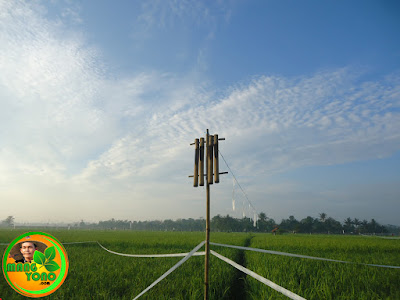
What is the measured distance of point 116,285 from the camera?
4.84m

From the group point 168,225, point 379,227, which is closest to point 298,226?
point 379,227

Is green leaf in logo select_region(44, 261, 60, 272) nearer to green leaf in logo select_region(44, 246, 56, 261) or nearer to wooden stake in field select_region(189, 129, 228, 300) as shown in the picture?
green leaf in logo select_region(44, 246, 56, 261)

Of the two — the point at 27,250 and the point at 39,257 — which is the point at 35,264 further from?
the point at 27,250

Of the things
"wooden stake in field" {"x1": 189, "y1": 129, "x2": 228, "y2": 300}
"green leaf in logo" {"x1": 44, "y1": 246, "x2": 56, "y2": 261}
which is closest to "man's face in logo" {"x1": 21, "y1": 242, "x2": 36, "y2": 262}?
"green leaf in logo" {"x1": 44, "y1": 246, "x2": 56, "y2": 261}

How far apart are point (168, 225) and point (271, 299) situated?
16731 cm

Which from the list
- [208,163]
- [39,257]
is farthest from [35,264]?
[208,163]

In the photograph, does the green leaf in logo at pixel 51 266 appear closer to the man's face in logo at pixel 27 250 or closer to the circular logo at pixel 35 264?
the circular logo at pixel 35 264

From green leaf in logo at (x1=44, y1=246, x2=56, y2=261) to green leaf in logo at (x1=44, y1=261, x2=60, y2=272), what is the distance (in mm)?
78

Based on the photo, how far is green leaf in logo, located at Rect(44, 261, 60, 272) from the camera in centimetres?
432

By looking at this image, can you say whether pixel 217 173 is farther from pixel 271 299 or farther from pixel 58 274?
pixel 58 274

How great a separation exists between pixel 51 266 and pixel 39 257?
28 centimetres

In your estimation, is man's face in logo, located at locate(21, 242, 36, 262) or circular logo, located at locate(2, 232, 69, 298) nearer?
circular logo, located at locate(2, 232, 69, 298)

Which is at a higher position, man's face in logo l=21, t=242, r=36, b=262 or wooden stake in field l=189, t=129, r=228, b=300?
wooden stake in field l=189, t=129, r=228, b=300

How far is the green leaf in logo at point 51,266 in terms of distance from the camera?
4325mm
